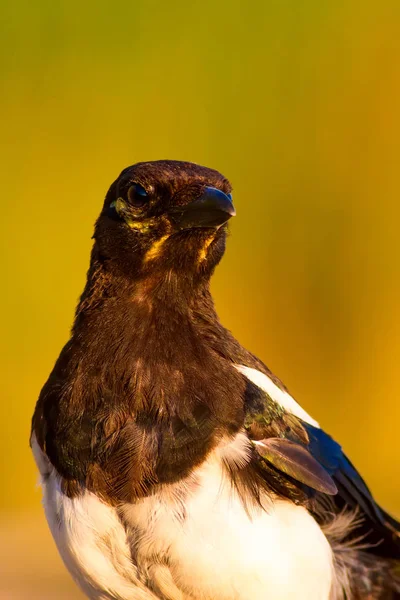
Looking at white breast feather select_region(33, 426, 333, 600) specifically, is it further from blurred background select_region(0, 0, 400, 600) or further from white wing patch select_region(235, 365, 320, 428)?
blurred background select_region(0, 0, 400, 600)

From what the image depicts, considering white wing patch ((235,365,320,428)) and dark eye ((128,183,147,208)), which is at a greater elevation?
dark eye ((128,183,147,208))

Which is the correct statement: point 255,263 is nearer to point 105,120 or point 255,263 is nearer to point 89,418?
point 105,120

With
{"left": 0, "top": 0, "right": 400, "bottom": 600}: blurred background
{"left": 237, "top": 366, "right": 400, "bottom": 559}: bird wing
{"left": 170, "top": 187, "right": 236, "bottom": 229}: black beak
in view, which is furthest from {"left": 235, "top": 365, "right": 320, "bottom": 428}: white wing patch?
{"left": 0, "top": 0, "right": 400, "bottom": 600}: blurred background

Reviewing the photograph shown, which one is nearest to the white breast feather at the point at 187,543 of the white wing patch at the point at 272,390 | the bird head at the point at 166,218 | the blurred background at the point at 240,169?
the white wing patch at the point at 272,390

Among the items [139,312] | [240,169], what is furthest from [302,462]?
[240,169]

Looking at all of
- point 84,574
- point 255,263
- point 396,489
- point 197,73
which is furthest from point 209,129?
point 84,574

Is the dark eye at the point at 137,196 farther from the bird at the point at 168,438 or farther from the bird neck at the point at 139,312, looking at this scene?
the bird neck at the point at 139,312
